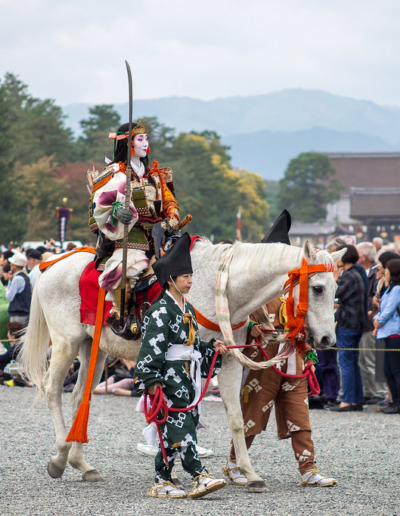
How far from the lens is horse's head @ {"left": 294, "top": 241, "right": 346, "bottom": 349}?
16.0 feet

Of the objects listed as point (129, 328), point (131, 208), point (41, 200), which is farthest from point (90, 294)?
point (41, 200)

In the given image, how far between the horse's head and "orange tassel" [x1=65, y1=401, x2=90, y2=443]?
1721mm

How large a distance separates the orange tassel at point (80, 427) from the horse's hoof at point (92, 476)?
0.34 metres

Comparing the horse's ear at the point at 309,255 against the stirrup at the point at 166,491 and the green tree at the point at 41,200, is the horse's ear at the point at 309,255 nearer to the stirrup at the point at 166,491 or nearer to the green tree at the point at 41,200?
the stirrup at the point at 166,491

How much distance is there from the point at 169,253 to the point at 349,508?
6.33 ft

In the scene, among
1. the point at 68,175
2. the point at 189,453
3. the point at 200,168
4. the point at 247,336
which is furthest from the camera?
the point at 200,168

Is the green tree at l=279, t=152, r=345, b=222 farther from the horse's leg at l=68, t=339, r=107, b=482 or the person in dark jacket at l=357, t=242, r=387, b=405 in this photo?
the horse's leg at l=68, t=339, r=107, b=482

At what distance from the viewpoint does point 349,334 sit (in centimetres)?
925

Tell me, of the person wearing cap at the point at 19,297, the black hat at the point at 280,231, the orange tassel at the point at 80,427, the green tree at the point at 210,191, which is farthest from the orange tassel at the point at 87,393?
the green tree at the point at 210,191

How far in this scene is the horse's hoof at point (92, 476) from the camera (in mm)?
5484

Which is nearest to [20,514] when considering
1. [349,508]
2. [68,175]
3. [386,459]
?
[349,508]

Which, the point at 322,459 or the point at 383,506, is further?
the point at 322,459

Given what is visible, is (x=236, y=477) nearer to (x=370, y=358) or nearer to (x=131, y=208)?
(x=131, y=208)

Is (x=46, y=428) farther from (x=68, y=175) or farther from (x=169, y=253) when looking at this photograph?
(x=68, y=175)
